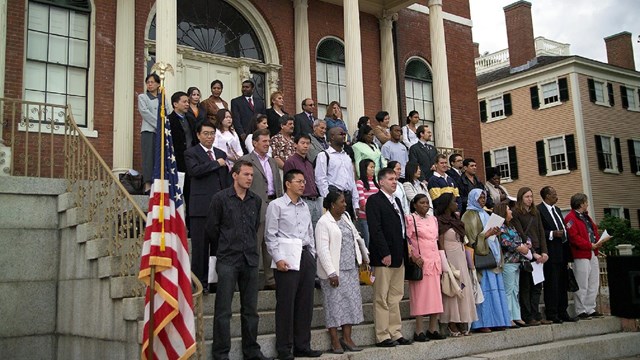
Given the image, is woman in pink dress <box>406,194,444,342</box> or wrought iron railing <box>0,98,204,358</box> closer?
wrought iron railing <box>0,98,204,358</box>

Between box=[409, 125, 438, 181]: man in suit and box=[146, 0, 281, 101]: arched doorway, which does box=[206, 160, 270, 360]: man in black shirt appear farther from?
box=[146, 0, 281, 101]: arched doorway

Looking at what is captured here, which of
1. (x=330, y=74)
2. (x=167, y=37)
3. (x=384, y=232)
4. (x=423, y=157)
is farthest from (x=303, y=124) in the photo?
(x=330, y=74)

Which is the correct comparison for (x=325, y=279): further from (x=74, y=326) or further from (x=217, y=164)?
(x=74, y=326)

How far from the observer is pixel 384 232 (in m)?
7.62

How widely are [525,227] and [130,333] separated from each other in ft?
19.3

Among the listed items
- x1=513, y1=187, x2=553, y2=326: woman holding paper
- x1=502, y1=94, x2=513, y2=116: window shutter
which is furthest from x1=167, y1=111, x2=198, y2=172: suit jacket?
x1=502, y1=94, x2=513, y2=116: window shutter

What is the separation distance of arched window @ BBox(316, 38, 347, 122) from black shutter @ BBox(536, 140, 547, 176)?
61.9ft

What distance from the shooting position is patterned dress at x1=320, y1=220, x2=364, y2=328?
270 inches

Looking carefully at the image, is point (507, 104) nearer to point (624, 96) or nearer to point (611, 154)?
point (611, 154)

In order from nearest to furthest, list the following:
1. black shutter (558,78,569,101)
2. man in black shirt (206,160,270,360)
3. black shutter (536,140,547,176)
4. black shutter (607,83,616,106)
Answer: man in black shirt (206,160,270,360) < black shutter (558,78,569,101) < black shutter (536,140,547,176) < black shutter (607,83,616,106)

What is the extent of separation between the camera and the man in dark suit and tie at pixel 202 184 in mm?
7215

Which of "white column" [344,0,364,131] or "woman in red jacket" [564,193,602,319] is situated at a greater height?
"white column" [344,0,364,131]

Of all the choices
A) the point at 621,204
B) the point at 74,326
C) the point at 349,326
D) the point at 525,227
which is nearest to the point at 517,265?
the point at 525,227

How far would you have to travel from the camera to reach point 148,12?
12.6 m
